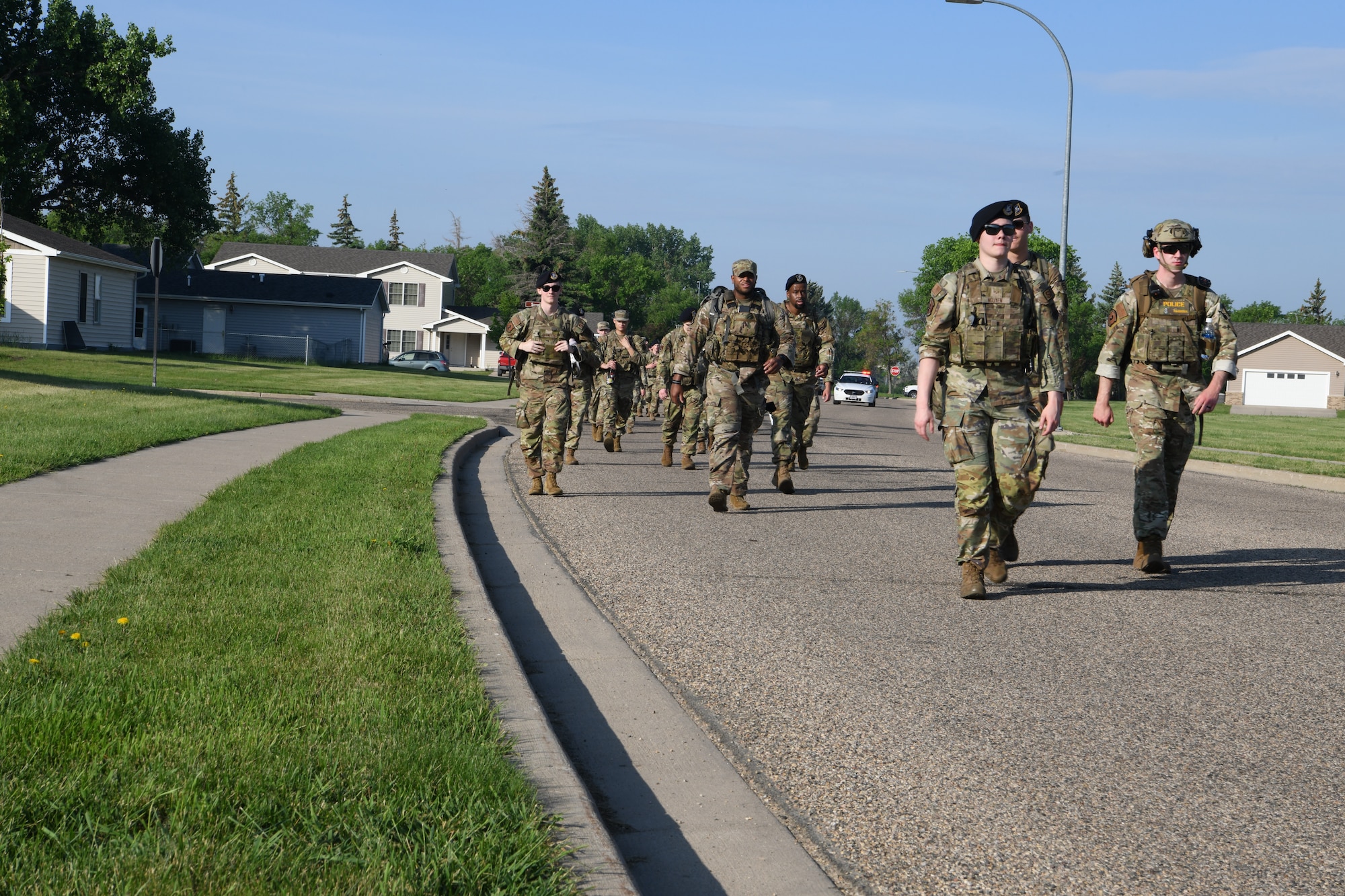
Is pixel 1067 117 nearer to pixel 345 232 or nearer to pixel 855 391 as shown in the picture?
pixel 855 391

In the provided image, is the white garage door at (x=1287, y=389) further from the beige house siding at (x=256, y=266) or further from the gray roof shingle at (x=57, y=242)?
the gray roof shingle at (x=57, y=242)

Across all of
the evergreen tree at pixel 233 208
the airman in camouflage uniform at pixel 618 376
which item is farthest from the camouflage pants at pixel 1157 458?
the evergreen tree at pixel 233 208

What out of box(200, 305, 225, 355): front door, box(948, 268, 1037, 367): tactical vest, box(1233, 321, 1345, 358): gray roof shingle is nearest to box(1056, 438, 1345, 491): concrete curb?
box(948, 268, 1037, 367): tactical vest

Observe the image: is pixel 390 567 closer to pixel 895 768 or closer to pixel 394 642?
pixel 394 642

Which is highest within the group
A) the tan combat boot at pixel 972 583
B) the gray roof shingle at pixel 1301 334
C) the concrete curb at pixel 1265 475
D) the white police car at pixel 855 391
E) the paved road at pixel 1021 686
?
the gray roof shingle at pixel 1301 334

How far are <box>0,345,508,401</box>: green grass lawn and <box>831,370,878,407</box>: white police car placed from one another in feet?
63.6

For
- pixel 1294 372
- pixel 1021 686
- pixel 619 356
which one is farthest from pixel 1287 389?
pixel 1021 686

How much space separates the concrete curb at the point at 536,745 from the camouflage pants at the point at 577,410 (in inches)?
279

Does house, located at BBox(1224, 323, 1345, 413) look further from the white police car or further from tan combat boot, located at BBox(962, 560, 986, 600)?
tan combat boot, located at BBox(962, 560, 986, 600)

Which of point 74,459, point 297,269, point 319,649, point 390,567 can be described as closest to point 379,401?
point 74,459

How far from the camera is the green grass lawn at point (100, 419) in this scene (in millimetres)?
11359

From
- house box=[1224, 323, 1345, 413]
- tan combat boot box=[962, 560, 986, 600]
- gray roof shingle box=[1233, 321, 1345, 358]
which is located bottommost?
tan combat boot box=[962, 560, 986, 600]

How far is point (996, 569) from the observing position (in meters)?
7.54

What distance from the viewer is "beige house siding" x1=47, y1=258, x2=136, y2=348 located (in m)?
44.3
